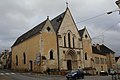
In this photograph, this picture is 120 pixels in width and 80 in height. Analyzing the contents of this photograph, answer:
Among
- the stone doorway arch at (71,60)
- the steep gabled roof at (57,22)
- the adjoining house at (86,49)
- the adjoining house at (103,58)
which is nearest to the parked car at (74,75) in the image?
the stone doorway arch at (71,60)

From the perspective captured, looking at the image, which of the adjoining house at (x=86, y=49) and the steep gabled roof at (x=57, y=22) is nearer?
the steep gabled roof at (x=57, y=22)

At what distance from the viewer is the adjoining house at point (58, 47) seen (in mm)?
51812

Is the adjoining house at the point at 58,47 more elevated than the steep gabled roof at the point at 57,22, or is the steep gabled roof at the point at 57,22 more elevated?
the steep gabled roof at the point at 57,22

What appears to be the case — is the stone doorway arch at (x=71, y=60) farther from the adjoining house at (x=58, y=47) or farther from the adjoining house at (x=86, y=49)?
the adjoining house at (x=86, y=49)

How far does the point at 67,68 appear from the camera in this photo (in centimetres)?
5544

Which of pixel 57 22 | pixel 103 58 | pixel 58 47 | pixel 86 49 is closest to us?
pixel 58 47

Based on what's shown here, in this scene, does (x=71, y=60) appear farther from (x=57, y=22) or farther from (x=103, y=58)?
(x=103, y=58)

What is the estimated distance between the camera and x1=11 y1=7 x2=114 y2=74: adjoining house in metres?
51.8

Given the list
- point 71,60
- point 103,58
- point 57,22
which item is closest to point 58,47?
point 71,60

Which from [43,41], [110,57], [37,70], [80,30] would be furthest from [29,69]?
[110,57]

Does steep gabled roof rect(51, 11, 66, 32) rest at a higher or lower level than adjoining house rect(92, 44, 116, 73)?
higher

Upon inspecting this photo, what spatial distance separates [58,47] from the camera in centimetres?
5372

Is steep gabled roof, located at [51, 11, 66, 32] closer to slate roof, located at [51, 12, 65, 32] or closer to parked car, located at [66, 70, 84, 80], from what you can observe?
slate roof, located at [51, 12, 65, 32]


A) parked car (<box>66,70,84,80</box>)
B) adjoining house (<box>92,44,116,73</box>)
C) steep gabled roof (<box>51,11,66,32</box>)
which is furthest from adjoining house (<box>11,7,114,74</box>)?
parked car (<box>66,70,84,80</box>)
